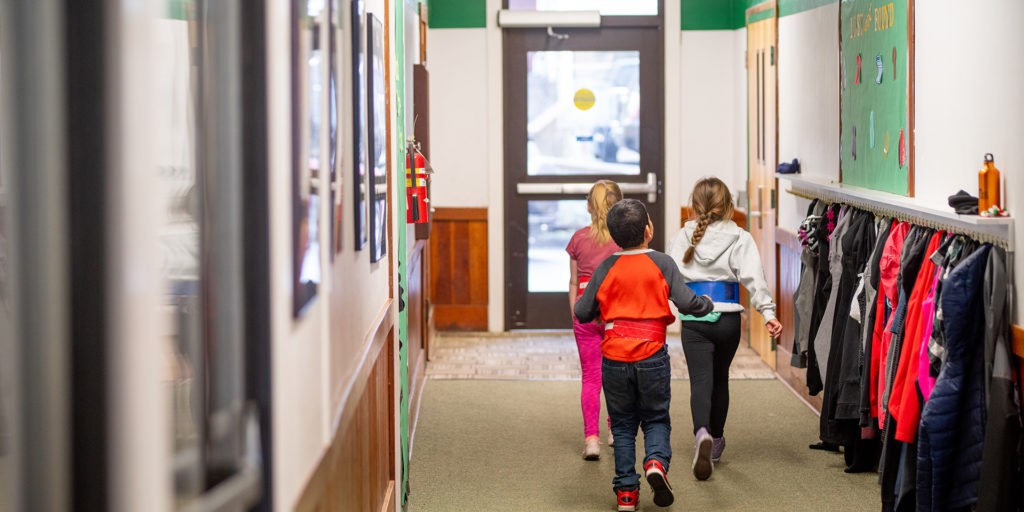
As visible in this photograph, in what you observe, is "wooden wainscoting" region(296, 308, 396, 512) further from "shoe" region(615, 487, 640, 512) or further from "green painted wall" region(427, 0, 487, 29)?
"green painted wall" region(427, 0, 487, 29)

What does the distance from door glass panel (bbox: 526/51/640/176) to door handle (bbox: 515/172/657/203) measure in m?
0.11

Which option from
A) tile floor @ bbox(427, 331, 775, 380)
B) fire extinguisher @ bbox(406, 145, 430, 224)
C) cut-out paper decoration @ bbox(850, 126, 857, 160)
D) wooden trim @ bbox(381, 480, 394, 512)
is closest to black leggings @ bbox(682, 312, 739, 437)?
cut-out paper decoration @ bbox(850, 126, 857, 160)

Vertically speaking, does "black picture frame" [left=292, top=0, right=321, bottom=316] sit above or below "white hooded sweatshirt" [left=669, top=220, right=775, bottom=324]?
above

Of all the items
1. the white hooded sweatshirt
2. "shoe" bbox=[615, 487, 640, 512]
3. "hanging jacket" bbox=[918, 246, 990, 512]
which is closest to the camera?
"hanging jacket" bbox=[918, 246, 990, 512]

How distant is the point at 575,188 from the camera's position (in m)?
8.34

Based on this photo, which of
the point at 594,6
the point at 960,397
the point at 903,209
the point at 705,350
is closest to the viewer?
the point at 960,397

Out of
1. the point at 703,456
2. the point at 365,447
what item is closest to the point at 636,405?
the point at 703,456

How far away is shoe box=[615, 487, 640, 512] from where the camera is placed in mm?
4336

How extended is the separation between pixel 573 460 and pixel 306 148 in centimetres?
357

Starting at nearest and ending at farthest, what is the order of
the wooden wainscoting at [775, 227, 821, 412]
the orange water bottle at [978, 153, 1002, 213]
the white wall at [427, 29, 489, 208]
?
the orange water bottle at [978, 153, 1002, 213] → the wooden wainscoting at [775, 227, 821, 412] → the white wall at [427, 29, 489, 208]

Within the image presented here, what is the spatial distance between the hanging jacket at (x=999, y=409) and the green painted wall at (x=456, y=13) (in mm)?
5300

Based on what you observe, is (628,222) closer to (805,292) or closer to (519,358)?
(805,292)

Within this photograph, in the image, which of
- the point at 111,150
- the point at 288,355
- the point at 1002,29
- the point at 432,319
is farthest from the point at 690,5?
the point at 111,150

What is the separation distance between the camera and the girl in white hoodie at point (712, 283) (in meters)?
4.79
